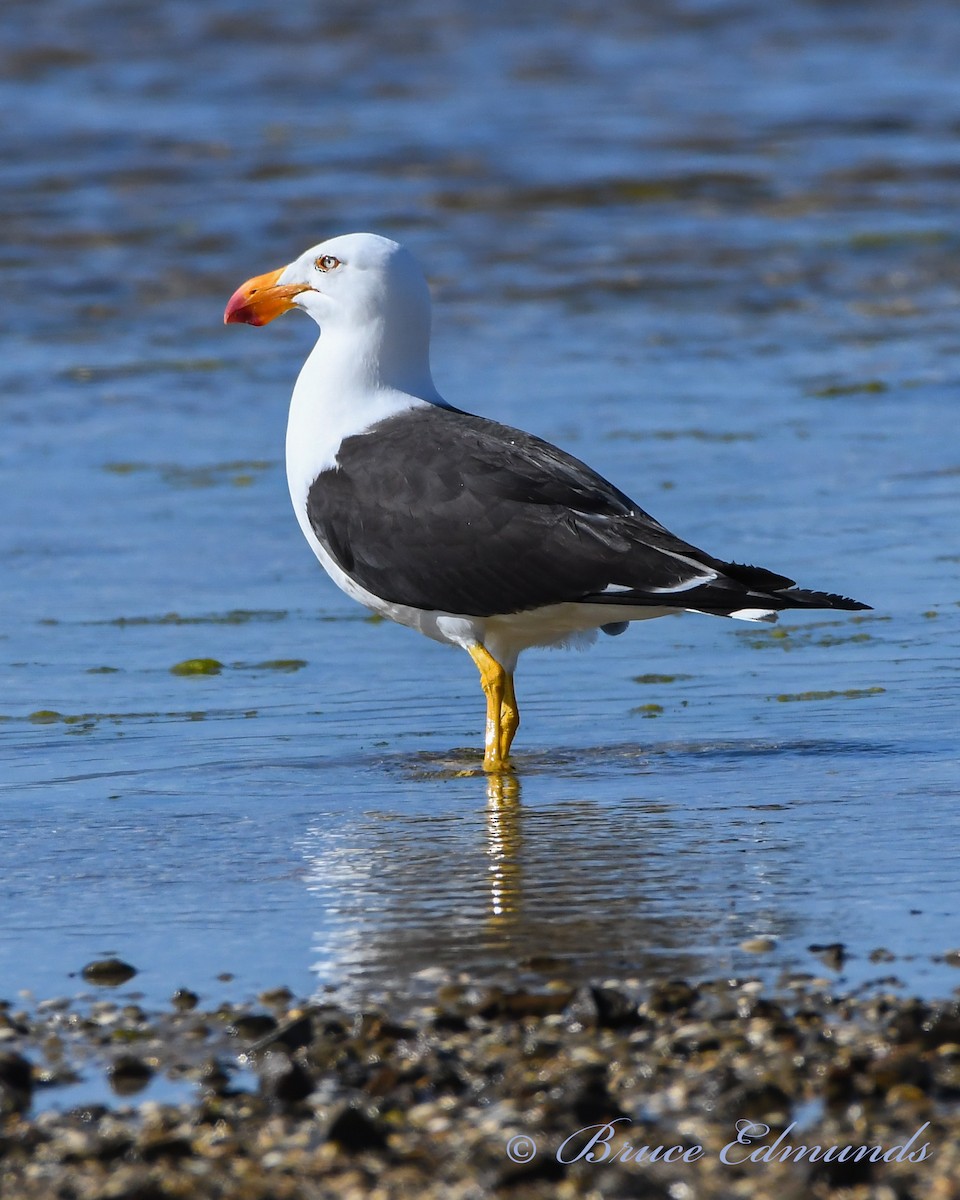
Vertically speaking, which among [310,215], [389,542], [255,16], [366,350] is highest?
[255,16]

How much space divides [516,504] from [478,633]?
45 centimetres

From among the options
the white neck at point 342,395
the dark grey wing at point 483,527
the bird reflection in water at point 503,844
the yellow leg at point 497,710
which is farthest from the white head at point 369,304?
the bird reflection in water at point 503,844

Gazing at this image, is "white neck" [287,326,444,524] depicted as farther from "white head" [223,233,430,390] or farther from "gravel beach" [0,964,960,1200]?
"gravel beach" [0,964,960,1200]

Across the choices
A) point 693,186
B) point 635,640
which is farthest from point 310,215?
point 635,640

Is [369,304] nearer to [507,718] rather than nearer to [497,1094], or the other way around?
[507,718]

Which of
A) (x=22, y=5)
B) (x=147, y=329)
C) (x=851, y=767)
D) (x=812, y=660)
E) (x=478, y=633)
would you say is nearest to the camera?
(x=851, y=767)

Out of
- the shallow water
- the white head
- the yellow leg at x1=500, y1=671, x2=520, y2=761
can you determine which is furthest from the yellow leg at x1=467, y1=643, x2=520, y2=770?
the white head

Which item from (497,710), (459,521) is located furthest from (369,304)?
(497,710)

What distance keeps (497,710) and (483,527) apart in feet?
1.83

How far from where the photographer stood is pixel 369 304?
6.73 meters

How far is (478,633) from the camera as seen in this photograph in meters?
6.32

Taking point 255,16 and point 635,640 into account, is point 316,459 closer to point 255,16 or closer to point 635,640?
point 635,640

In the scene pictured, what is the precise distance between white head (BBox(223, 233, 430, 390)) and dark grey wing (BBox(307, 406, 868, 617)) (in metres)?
0.34

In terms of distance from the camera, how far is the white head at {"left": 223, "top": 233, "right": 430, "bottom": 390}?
6.69m
